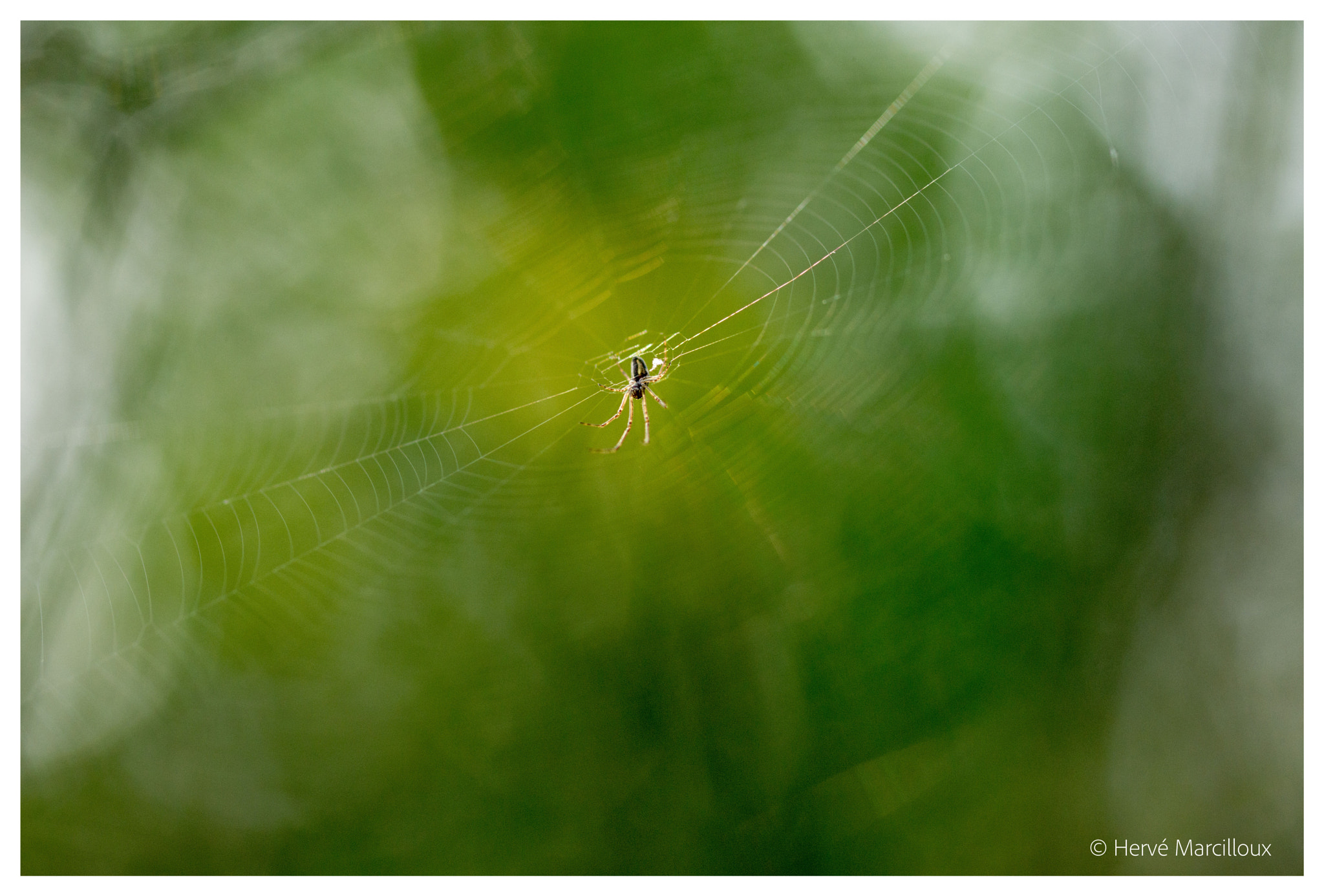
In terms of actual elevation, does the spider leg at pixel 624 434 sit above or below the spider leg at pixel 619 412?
below

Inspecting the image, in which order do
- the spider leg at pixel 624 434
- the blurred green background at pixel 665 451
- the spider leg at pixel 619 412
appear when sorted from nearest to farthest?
1. the blurred green background at pixel 665 451
2. the spider leg at pixel 624 434
3. the spider leg at pixel 619 412

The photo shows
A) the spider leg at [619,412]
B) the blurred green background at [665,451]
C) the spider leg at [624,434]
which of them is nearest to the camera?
the blurred green background at [665,451]

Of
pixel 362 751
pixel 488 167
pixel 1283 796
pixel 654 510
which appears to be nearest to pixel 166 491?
pixel 362 751

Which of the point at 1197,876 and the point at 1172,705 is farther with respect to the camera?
the point at 1172,705

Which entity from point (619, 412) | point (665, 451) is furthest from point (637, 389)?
point (665, 451)

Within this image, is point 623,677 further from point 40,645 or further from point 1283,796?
point 1283,796

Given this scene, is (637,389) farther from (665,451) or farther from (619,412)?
(665,451)
